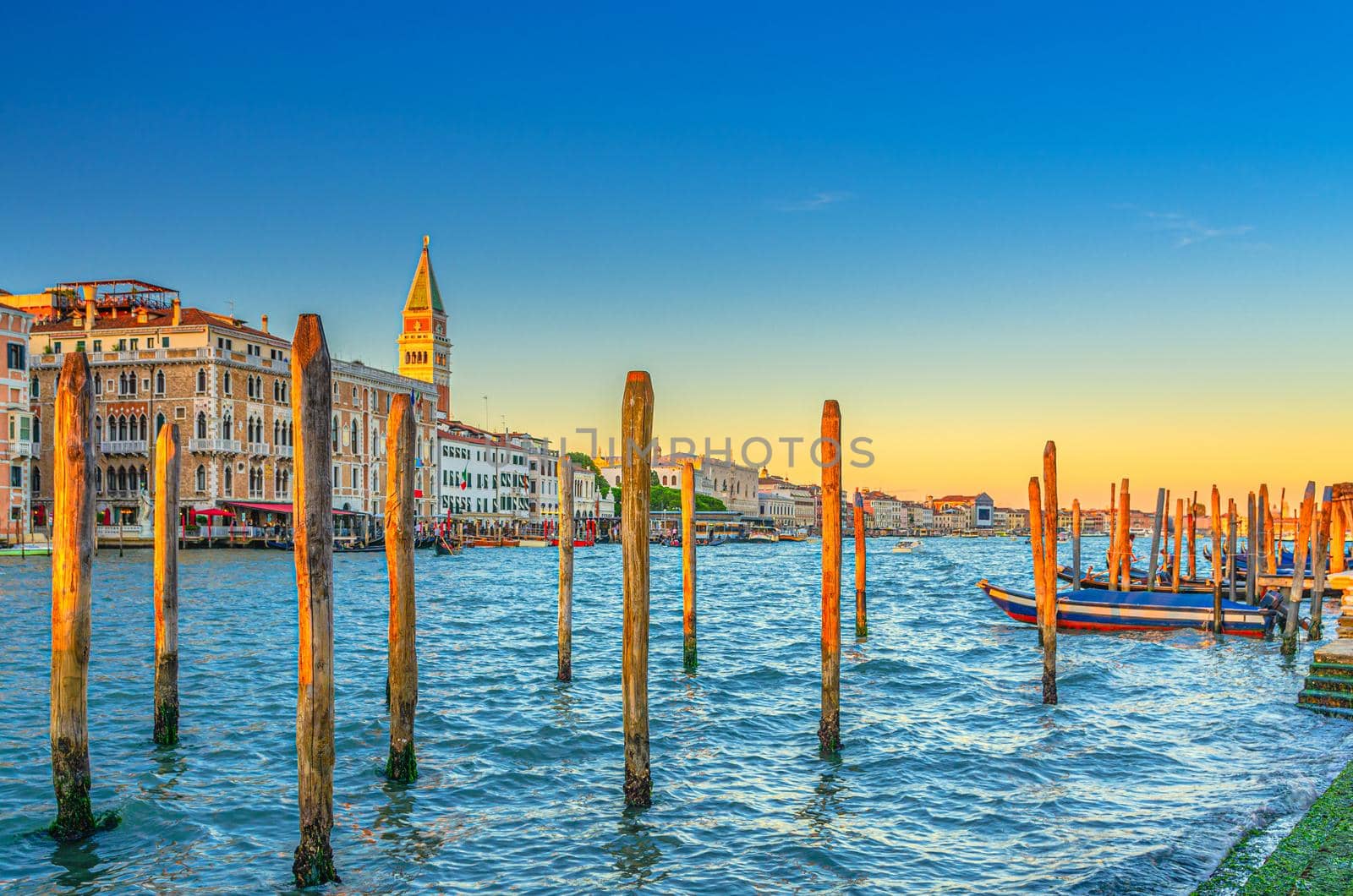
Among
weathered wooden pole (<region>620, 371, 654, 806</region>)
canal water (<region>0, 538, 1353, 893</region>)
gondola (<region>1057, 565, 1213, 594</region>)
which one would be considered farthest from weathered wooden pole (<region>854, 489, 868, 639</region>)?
weathered wooden pole (<region>620, 371, 654, 806</region>)

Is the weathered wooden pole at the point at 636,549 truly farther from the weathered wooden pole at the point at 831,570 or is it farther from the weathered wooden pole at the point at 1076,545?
the weathered wooden pole at the point at 1076,545

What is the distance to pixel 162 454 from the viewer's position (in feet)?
30.8

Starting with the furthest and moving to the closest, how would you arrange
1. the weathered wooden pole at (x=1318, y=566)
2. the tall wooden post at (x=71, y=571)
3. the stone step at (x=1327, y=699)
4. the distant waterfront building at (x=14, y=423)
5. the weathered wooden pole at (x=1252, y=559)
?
the distant waterfront building at (x=14, y=423) → the weathered wooden pole at (x=1252, y=559) → the weathered wooden pole at (x=1318, y=566) → the stone step at (x=1327, y=699) → the tall wooden post at (x=71, y=571)

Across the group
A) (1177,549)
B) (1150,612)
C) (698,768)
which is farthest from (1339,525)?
(698,768)

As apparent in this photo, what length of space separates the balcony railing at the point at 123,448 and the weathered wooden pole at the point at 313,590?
4892 cm

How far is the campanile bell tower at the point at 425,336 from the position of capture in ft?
328

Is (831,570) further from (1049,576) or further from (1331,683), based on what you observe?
(1331,683)

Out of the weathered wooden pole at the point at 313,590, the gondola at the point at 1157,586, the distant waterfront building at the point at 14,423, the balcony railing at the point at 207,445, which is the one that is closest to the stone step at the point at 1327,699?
the weathered wooden pole at the point at 313,590

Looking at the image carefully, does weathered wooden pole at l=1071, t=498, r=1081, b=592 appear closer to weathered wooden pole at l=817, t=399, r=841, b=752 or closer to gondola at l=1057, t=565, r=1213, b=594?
gondola at l=1057, t=565, r=1213, b=594

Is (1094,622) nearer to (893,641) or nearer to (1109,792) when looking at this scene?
(893,641)

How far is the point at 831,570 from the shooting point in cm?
924

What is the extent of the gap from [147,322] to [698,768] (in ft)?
164

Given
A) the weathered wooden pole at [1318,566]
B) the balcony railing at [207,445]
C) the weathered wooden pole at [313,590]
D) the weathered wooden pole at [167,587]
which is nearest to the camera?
the weathered wooden pole at [313,590]

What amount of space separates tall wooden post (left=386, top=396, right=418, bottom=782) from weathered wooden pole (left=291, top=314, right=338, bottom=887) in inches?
74.2
